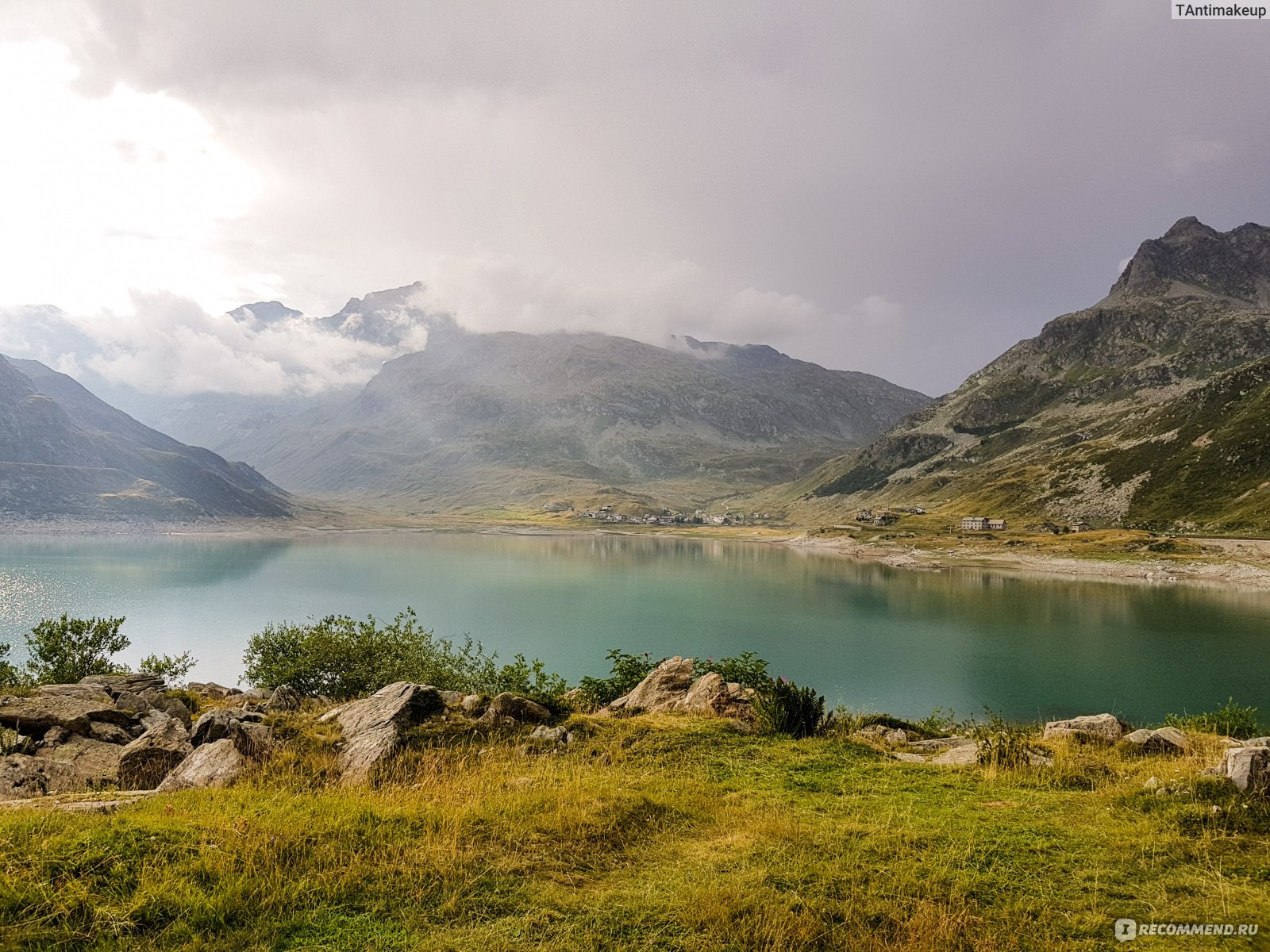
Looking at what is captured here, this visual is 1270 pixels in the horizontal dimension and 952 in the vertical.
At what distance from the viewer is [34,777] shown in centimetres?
1097

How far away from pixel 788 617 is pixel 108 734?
224 ft

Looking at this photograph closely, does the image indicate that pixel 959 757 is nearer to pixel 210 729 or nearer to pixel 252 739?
pixel 252 739

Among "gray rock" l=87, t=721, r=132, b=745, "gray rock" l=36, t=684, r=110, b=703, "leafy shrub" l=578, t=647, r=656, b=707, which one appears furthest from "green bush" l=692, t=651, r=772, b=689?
"gray rock" l=36, t=684, r=110, b=703

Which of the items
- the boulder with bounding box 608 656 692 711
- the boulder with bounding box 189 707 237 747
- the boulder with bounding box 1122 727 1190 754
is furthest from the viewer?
the boulder with bounding box 608 656 692 711

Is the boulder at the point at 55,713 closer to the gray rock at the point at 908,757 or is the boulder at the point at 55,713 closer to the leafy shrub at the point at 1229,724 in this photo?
the gray rock at the point at 908,757

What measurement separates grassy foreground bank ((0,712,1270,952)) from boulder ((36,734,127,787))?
3398 mm

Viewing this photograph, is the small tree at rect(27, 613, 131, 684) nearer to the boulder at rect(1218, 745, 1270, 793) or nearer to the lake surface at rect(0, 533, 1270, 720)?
the lake surface at rect(0, 533, 1270, 720)

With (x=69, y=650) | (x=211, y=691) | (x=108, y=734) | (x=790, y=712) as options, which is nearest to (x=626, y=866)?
(x=790, y=712)

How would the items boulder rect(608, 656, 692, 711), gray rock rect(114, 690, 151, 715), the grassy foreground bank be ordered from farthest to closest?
1. boulder rect(608, 656, 692, 711)
2. gray rock rect(114, 690, 151, 715)
3. the grassy foreground bank

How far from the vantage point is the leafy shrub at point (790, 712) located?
15531 mm

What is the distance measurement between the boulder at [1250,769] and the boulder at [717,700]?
954 cm

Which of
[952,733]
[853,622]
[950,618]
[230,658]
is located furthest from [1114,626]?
[230,658]

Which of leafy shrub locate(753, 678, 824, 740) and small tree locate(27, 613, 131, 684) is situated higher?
leafy shrub locate(753, 678, 824, 740)

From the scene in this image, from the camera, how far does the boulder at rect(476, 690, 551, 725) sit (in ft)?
48.5
